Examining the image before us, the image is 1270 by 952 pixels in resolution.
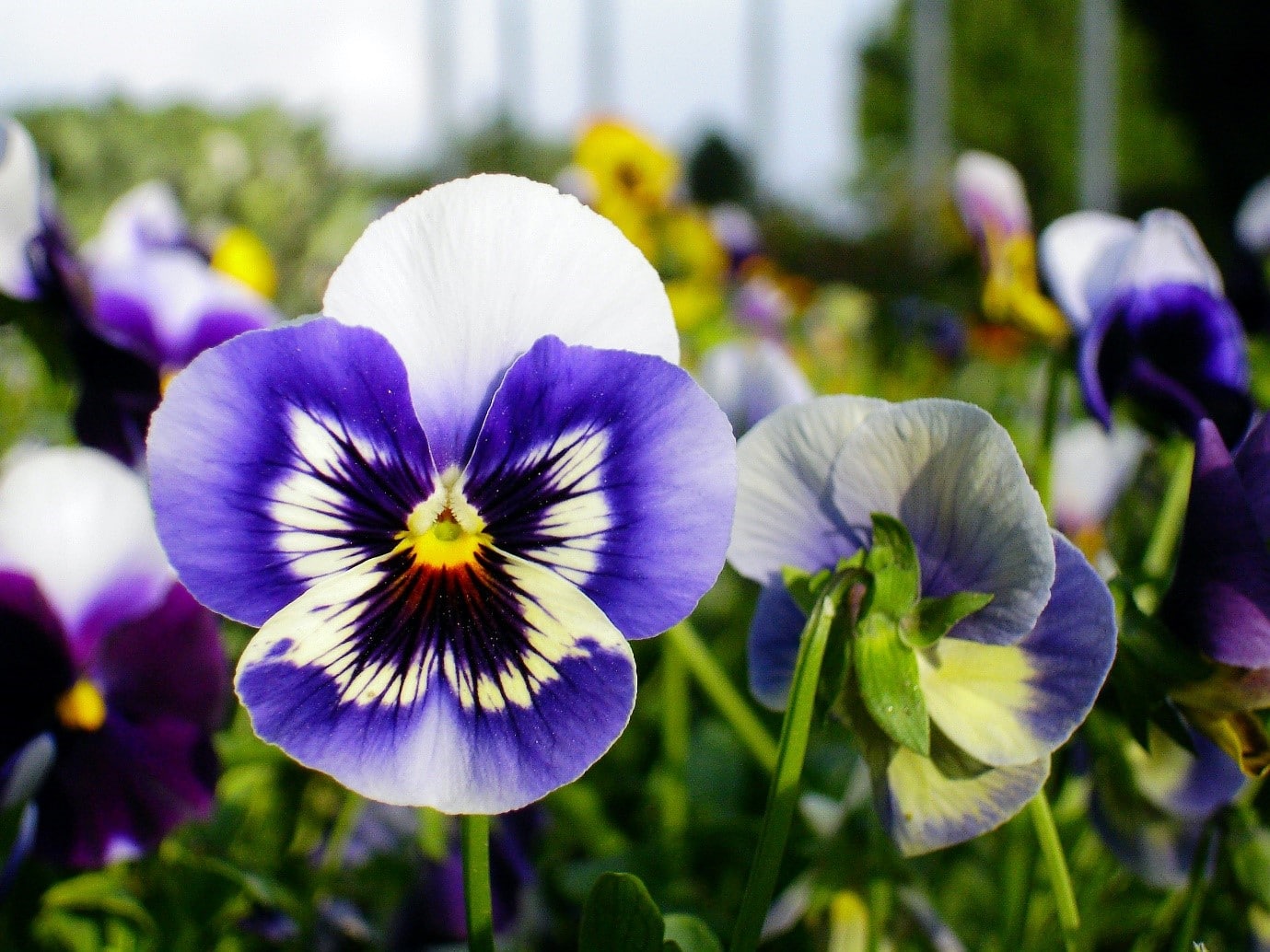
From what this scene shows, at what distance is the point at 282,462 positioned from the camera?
37 cm

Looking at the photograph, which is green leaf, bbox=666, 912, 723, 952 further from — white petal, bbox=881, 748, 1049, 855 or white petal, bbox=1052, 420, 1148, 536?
white petal, bbox=1052, 420, 1148, 536

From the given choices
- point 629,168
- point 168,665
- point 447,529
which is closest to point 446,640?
point 447,529

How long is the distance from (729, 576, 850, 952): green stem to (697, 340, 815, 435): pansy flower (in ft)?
1.08

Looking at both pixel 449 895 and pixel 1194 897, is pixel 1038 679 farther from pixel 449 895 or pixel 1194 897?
pixel 449 895

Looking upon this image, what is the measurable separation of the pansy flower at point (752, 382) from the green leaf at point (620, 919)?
36 cm

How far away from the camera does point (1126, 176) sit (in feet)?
45.8

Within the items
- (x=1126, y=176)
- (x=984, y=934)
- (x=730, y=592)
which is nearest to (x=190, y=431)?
(x=984, y=934)

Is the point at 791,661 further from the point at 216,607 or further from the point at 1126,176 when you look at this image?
the point at 1126,176

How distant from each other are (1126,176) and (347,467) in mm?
15085

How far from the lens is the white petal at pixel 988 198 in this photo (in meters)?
1.13

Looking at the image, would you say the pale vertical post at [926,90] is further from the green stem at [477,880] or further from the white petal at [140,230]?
the green stem at [477,880]

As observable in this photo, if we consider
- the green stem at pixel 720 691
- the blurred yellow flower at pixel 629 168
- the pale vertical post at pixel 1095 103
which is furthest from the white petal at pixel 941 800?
the pale vertical post at pixel 1095 103

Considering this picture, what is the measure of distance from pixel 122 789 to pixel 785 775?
329 millimetres

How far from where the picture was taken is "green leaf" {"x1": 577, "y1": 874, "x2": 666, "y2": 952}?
0.39 m
